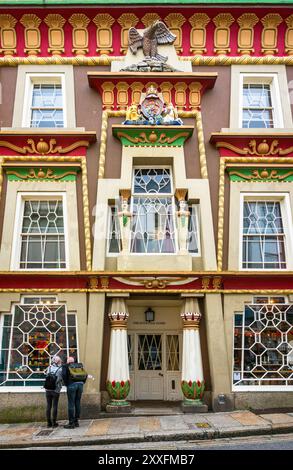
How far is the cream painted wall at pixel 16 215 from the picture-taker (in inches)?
451

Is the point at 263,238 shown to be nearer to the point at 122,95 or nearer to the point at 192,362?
the point at 192,362

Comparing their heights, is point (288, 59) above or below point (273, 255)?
above

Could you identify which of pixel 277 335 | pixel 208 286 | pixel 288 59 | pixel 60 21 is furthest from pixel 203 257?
pixel 60 21

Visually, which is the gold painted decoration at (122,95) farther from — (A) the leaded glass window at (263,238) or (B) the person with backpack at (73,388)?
(B) the person with backpack at (73,388)

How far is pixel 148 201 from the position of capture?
12.2 m

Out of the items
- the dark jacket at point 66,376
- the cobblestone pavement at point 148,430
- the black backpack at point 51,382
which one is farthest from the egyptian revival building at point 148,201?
the black backpack at point 51,382

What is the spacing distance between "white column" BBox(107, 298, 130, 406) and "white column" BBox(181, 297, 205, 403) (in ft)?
4.98

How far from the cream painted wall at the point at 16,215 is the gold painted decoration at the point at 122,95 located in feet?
9.52

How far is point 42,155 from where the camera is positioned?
12.2 metres

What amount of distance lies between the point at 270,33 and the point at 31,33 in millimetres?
7527

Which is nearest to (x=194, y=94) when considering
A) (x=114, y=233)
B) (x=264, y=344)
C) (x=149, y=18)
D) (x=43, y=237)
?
(x=149, y=18)

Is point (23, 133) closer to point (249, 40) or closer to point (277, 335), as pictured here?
point (249, 40)

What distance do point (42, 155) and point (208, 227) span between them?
5.25m

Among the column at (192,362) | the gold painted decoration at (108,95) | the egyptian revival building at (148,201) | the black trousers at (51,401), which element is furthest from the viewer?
the gold painted decoration at (108,95)
